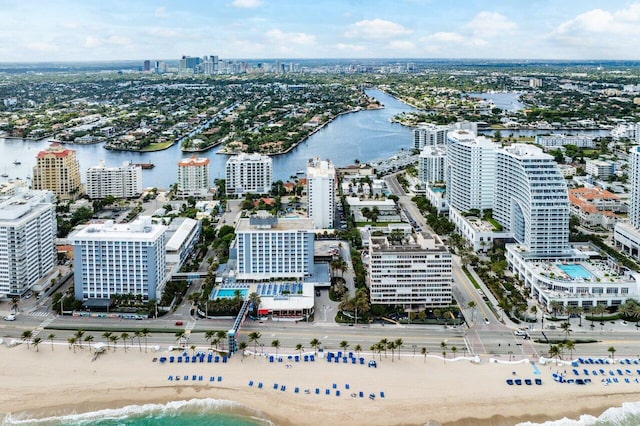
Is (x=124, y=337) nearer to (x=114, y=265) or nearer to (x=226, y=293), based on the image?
(x=114, y=265)

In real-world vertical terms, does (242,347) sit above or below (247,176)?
below

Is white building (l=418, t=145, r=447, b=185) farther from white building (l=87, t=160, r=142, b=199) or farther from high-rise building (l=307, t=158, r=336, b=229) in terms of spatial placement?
white building (l=87, t=160, r=142, b=199)

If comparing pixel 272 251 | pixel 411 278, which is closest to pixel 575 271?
pixel 411 278

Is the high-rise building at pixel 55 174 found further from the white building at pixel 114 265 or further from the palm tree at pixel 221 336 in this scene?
the palm tree at pixel 221 336

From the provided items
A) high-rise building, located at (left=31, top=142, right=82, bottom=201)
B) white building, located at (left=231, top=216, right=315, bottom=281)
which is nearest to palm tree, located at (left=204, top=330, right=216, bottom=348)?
white building, located at (left=231, top=216, right=315, bottom=281)

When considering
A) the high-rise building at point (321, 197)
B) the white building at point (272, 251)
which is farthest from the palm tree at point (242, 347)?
the high-rise building at point (321, 197)

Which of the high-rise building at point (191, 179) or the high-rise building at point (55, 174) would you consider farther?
the high-rise building at point (191, 179)

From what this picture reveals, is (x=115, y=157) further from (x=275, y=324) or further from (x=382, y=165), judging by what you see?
(x=275, y=324)
